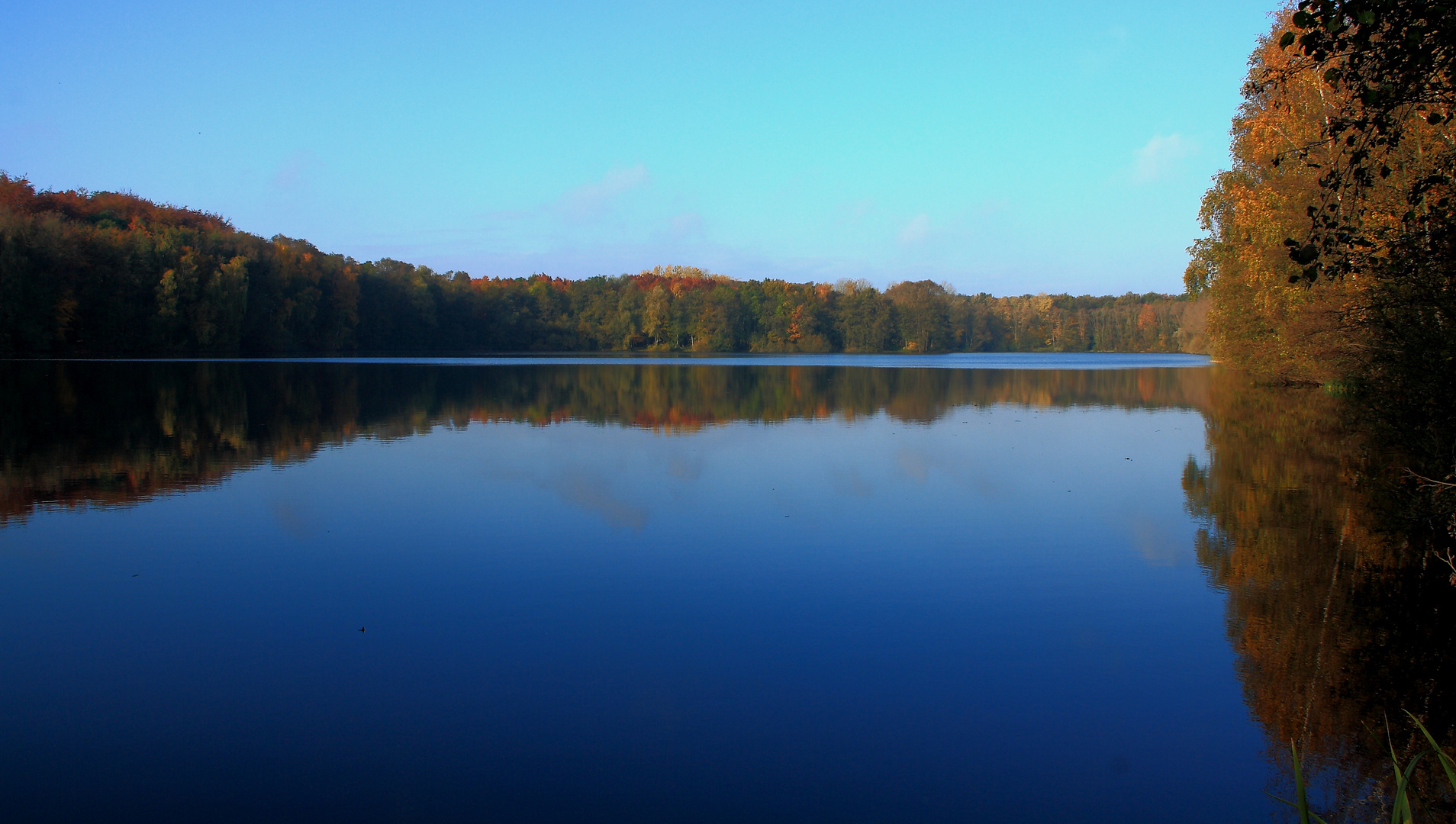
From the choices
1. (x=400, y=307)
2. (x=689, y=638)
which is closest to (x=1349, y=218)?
(x=689, y=638)

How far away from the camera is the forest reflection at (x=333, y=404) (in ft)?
41.5

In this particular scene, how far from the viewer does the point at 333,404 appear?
23.9 metres

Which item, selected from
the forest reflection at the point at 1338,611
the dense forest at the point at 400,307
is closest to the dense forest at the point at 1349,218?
the forest reflection at the point at 1338,611

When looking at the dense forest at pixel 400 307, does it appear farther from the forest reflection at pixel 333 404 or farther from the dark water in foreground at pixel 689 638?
the dark water in foreground at pixel 689 638

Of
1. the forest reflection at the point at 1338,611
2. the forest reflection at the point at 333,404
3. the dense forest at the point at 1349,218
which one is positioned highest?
the dense forest at the point at 1349,218

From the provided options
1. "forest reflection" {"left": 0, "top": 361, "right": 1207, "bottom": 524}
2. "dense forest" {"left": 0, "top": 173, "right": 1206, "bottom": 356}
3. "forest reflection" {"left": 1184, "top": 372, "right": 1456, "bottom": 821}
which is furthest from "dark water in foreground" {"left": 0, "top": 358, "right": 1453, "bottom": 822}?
"dense forest" {"left": 0, "top": 173, "right": 1206, "bottom": 356}

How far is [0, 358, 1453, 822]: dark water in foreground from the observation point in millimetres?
4160

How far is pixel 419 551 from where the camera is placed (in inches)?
322

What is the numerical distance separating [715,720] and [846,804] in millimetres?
928

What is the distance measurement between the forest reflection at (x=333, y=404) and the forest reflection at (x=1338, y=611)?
9.96 m

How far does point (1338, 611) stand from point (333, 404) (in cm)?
2232

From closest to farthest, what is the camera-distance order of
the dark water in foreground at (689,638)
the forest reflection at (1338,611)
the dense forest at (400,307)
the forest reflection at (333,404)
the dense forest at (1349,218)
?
the dark water in foreground at (689,638) < the forest reflection at (1338,611) < the dense forest at (1349,218) < the forest reflection at (333,404) < the dense forest at (400,307)

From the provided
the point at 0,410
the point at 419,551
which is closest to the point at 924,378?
the point at 0,410

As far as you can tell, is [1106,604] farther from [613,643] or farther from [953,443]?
[953,443]
